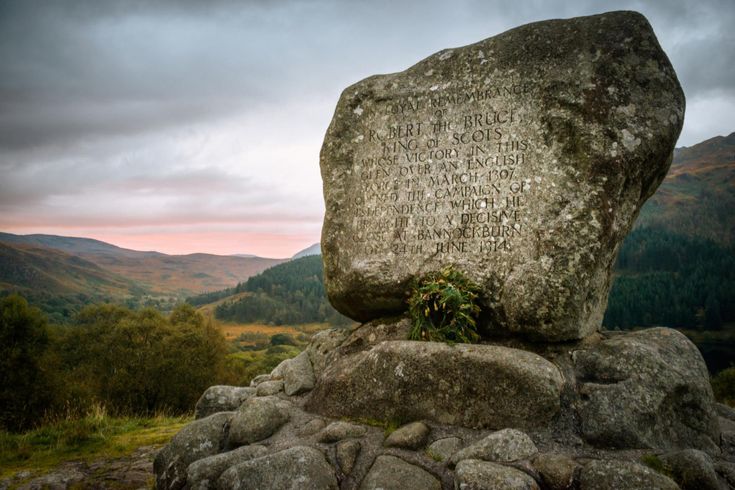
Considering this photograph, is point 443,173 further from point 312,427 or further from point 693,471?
point 693,471

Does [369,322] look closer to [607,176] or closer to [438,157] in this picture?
[438,157]

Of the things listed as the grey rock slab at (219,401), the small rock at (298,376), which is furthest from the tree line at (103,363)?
the small rock at (298,376)

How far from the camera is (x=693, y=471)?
432 centimetres

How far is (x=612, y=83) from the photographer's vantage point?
22.1ft

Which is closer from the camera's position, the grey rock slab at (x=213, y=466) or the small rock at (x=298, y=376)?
the grey rock slab at (x=213, y=466)

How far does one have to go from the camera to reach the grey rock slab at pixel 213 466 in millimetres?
5039

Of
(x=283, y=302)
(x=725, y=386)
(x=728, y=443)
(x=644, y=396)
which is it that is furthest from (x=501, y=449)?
(x=283, y=302)

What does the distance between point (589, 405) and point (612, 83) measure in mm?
4535

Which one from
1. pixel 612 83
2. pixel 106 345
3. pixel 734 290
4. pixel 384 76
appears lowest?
pixel 734 290

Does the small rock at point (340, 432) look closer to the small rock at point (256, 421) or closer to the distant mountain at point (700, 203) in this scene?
the small rock at point (256, 421)

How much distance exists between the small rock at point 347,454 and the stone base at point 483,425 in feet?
0.05

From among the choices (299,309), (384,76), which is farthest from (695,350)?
(299,309)

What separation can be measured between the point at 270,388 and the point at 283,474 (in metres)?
3.01

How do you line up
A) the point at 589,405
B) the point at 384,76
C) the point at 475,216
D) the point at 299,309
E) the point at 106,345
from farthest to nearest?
the point at 299,309
the point at 106,345
the point at 384,76
the point at 475,216
the point at 589,405
